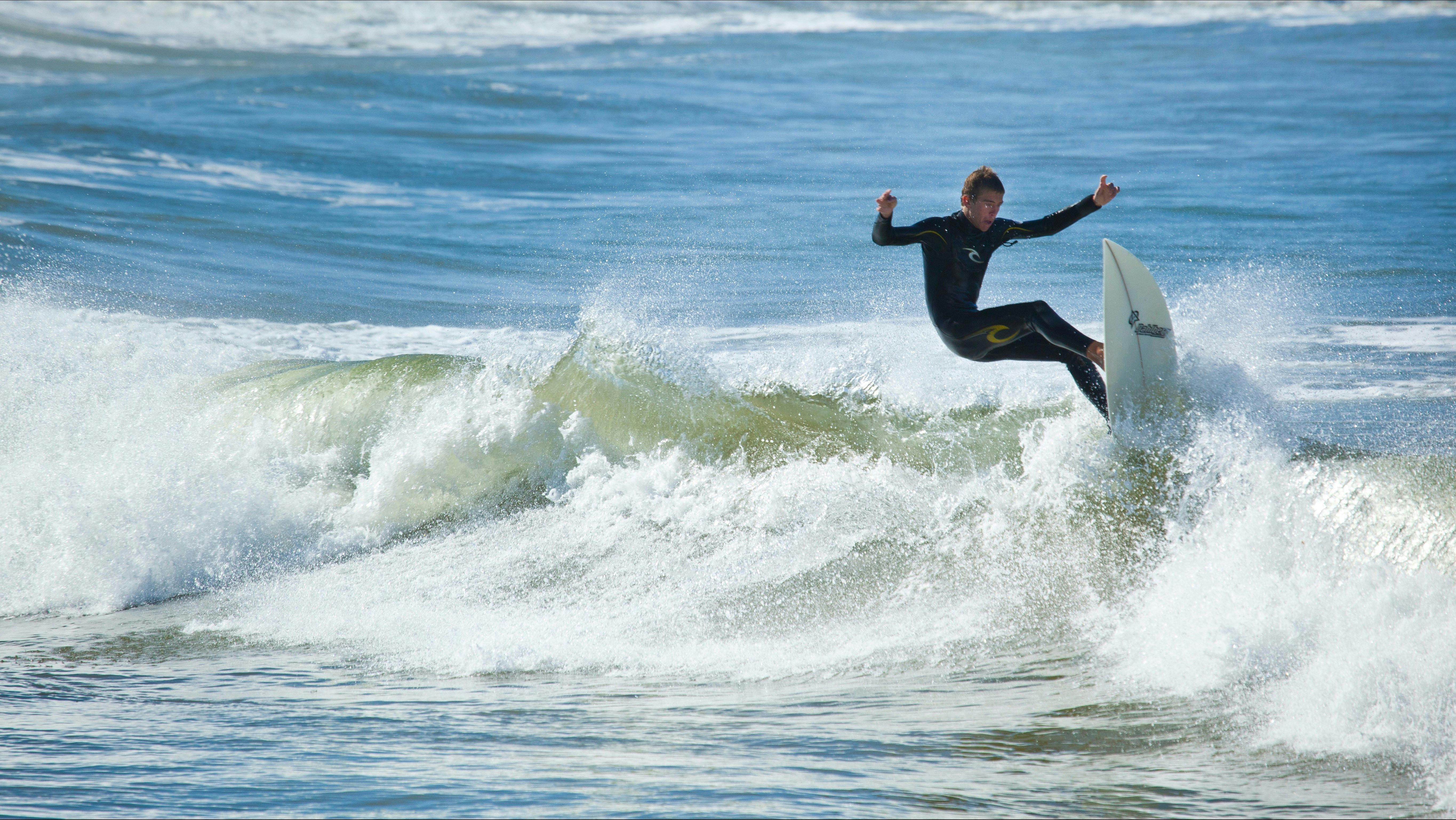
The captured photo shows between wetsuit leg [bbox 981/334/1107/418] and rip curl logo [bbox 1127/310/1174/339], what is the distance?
0.75ft

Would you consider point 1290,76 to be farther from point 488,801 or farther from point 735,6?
point 488,801

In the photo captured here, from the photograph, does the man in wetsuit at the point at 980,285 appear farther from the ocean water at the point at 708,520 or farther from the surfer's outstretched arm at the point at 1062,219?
the ocean water at the point at 708,520

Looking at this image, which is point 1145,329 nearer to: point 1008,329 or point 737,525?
point 1008,329

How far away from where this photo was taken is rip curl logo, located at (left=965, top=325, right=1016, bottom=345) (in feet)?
16.0

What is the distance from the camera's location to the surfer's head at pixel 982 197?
4.90 metres

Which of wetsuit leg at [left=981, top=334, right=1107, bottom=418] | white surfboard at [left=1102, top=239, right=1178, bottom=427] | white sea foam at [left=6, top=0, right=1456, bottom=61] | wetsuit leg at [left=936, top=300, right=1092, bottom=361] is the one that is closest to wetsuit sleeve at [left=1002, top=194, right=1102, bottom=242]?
white surfboard at [left=1102, top=239, right=1178, bottom=427]

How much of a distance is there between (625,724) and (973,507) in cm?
212

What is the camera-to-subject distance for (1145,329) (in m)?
4.82

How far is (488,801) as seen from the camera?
314cm

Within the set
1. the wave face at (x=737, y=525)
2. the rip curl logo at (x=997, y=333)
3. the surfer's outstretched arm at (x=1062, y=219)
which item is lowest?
the wave face at (x=737, y=525)

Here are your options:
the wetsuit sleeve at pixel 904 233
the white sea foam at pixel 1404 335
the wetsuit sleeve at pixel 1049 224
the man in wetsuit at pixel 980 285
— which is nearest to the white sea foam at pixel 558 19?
the white sea foam at pixel 1404 335

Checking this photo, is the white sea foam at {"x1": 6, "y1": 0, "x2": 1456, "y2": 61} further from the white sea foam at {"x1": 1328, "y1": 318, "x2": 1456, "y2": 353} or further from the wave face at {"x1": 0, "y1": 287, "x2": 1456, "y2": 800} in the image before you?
the white sea foam at {"x1": 1328, "y1": 318, "x2": 1456, "y2": 353}

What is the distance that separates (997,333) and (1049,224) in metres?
0.63

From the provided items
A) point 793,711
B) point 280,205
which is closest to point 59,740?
point 793,711
